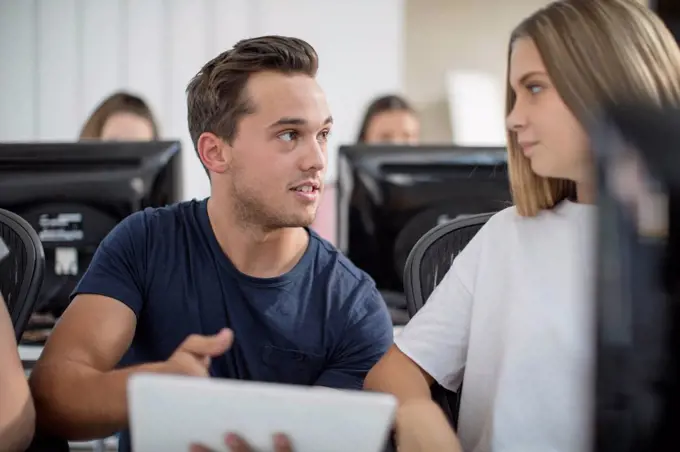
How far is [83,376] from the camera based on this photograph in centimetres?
110

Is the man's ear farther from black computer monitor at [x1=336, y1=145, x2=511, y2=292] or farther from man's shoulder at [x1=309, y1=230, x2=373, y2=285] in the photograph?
black computer monitor at [x1=336, y1=145, x2=511, y2=292]

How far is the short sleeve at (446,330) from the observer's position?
1146 millimetres

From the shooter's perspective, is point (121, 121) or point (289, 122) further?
point (121, 121)

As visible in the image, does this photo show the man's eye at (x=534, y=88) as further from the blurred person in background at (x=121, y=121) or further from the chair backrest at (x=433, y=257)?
the blurred person in background at (x=121, y=121)

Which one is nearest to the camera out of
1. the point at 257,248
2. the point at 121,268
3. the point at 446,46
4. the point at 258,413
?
the point at 258,413

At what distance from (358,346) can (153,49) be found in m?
3.14

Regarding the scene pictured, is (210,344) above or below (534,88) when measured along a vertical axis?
below

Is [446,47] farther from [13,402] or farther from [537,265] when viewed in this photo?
[13,402]

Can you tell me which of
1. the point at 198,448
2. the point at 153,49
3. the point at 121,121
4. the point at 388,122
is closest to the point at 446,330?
the point at 198,448

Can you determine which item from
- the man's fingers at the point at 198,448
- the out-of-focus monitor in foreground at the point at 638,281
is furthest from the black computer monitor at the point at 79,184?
the out-of-focus monitor in foreground at the point at 638,281

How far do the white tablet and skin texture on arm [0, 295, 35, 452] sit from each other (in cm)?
27

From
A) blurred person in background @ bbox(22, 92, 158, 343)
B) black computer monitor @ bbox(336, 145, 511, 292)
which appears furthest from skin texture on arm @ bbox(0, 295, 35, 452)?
blurred person in background @ bbox(22, 92, 158, 343)

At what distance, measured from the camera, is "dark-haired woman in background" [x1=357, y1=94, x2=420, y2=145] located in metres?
3.23

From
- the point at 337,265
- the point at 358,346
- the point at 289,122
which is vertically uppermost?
the point at 289,122
